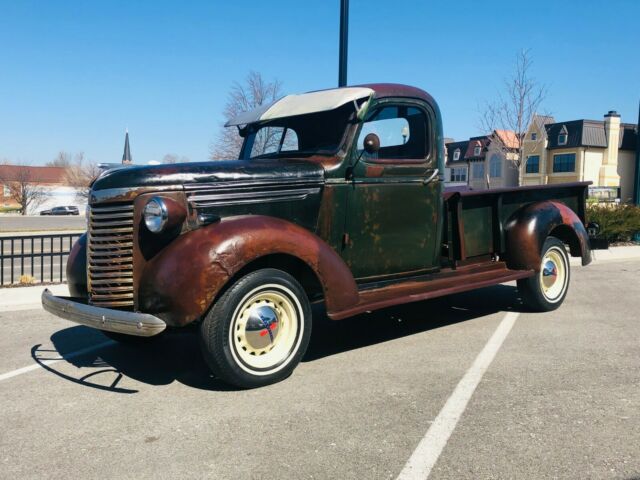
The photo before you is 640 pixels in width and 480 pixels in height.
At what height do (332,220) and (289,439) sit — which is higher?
(332,220)

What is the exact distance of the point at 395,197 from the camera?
5.12 meters

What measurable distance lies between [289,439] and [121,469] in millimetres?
872

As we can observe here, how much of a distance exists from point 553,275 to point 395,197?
2640mm

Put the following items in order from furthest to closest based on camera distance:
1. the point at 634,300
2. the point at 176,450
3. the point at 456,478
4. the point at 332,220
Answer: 1. the point at 634,300
2. the point at 332,220
3. the point at 176,450
4. the point at 456,478

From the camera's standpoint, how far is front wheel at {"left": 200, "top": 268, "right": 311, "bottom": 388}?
3.79 m

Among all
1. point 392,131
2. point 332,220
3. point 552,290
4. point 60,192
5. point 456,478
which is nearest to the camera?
point 456,478

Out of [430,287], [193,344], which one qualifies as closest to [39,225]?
[193,344]

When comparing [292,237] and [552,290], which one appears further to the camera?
[552,290]

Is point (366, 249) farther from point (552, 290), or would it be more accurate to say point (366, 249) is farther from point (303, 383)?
point (552, 290)

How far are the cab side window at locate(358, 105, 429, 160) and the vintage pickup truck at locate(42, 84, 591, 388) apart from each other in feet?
0.04

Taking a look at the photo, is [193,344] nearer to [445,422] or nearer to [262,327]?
[262,327]

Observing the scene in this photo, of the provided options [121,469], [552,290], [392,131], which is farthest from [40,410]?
[552,290]

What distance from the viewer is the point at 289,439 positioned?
317 cm

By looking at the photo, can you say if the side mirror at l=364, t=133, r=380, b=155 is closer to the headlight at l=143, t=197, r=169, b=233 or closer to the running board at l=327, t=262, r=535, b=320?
the running board at l=327, t=262, r=535, b=320
